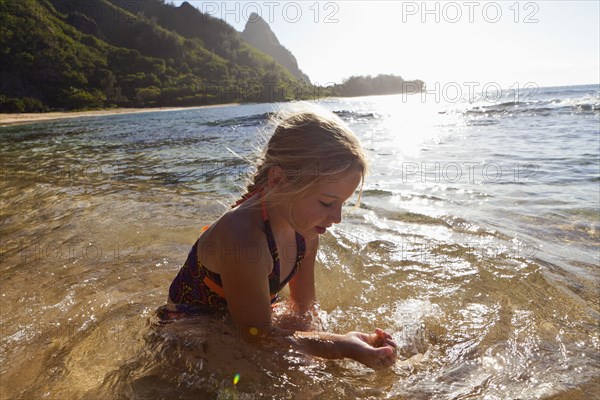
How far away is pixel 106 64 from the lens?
7394 cm

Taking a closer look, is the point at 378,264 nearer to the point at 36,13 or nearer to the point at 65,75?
the point at 65,75

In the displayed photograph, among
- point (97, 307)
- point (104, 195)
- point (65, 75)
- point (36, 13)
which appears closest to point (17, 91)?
point (65, 75)

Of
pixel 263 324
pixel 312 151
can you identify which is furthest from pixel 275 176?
pixel 263 324

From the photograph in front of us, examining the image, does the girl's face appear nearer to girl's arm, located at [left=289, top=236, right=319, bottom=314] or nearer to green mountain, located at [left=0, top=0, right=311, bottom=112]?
girl's arm, located at [left=289, top=236, right=319, bottom=314]

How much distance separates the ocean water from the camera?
200 centimetres

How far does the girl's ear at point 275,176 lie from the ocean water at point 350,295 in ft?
1.43

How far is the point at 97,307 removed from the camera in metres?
2.82

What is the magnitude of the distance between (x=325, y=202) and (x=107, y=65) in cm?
8560

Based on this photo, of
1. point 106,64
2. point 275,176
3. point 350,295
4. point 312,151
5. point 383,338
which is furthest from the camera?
point 106,64

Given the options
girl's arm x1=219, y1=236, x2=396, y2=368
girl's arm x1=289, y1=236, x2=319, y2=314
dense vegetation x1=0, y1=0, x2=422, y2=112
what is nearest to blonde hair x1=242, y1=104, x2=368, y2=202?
girl's arm x1=219, y1=236, x2=396, y2=368

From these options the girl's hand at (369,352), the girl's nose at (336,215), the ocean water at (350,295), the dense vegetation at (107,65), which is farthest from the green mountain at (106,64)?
the girl's hand at (369,352)

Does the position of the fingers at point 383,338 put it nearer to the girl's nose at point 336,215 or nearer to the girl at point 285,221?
the girl at point 285,221

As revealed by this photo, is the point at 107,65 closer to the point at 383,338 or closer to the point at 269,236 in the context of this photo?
the point at 269,236

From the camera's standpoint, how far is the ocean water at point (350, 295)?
6.56 ft
